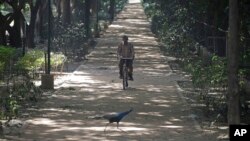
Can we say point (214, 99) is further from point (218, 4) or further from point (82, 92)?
Result: point (82, 92)

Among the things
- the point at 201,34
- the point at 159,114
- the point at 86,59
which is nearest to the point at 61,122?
the point at 159,114

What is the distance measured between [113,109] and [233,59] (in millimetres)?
5809

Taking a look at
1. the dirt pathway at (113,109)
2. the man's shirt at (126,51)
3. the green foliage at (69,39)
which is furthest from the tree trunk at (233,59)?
the green foliage at (69,39)

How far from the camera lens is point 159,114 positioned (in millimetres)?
15281

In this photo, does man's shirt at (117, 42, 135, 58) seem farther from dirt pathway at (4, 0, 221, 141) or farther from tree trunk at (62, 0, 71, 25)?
tree trunk at (62, 0, 71, 25)

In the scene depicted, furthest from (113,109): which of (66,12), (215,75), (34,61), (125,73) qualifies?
(66,12)

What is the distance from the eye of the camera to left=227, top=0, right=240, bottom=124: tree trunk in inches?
410

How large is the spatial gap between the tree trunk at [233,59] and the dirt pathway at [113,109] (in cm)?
140

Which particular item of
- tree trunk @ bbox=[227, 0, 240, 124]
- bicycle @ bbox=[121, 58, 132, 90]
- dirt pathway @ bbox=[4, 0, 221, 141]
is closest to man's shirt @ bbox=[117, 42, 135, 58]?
bicycle @ bbox=[121, 58, 132, 90]

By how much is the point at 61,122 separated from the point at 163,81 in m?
9.71

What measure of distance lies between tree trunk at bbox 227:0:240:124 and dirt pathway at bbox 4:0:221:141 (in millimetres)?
1405

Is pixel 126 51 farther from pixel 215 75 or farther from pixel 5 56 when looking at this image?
pixel 215 75

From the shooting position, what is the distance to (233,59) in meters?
10.6

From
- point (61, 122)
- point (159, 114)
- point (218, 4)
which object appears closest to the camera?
point (61, 122)
